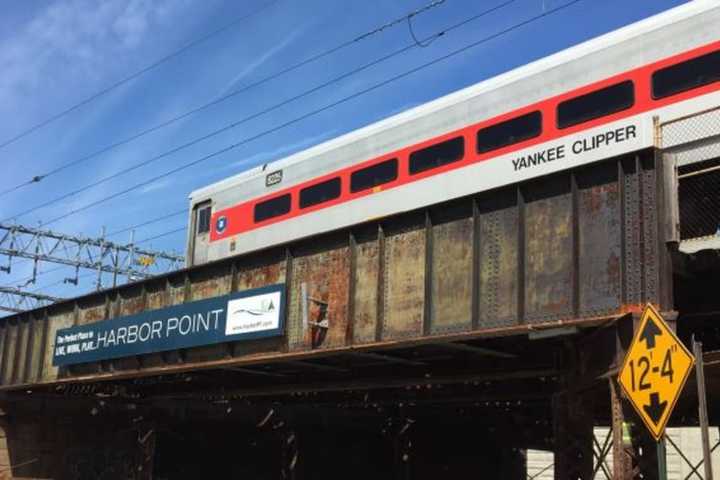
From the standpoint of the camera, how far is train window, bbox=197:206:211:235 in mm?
25859

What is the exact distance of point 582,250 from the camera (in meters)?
12.5

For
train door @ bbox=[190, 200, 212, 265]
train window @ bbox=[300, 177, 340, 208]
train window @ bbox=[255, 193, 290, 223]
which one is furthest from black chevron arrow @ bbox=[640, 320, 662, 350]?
train door @ bbox=[190, 200, 212, 265]

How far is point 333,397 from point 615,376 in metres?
16.8

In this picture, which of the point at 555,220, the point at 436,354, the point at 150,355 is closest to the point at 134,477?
the point at 150,355

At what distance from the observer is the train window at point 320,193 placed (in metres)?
20.9

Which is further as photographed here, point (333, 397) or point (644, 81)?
point (333, 397)

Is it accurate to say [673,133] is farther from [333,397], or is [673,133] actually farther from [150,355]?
[333,397]

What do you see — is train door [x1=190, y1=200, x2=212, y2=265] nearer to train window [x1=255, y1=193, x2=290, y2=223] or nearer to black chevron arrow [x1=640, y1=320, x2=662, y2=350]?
train window [x1=255, y1=193, x2=290, y2=223]

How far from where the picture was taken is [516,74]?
1706 cm

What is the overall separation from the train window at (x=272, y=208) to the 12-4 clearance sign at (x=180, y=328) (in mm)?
4059

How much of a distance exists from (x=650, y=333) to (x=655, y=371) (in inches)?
14.4

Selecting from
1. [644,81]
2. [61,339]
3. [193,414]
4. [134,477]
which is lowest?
[134,477]

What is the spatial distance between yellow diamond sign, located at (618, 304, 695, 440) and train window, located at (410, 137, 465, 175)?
35.3ft

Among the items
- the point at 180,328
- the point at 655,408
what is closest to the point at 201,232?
the point at 180,328
